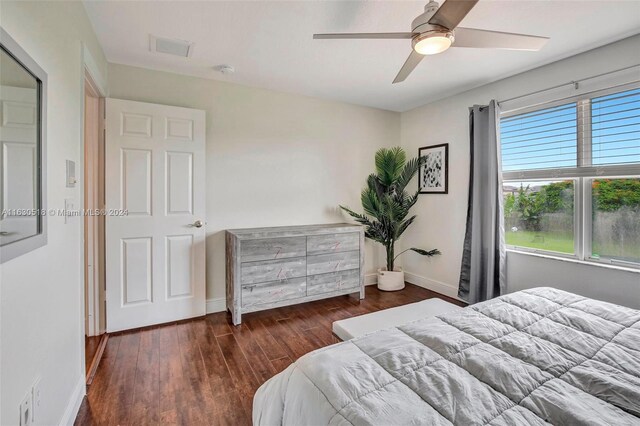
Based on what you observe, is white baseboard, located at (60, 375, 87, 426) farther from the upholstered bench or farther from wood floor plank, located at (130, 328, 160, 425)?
the upholstered bench

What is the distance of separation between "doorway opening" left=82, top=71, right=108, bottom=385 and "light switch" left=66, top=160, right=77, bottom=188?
94 centimetres

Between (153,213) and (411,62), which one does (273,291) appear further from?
(411,62)

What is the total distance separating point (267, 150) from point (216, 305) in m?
1.76

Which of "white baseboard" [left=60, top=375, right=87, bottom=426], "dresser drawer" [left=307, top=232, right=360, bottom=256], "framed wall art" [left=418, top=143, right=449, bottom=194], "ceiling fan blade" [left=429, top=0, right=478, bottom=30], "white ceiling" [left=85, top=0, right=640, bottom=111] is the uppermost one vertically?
"white ceiling" [left=85, top=0, right=640, bottom=111]

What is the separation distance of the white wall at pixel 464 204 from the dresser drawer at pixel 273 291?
1.80 metres

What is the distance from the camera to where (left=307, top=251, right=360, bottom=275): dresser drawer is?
320cm

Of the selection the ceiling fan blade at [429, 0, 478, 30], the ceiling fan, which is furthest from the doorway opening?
the ceiling fan blade at [429, 0, 478, 30]

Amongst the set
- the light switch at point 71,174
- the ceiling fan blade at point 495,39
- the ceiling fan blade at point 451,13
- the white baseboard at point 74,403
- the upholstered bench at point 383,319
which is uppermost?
the ceiling fan blade at point 495,39

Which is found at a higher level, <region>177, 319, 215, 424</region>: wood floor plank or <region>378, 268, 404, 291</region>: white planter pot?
<region>378, 268, 404, 291</region>: white planter pot

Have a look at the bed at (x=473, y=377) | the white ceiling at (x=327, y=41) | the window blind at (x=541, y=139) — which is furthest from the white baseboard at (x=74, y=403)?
the window blind at (x=541, y=139)

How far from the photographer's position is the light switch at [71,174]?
159 cm

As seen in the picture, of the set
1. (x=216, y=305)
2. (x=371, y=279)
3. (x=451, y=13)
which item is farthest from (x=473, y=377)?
(x=371, y=279)

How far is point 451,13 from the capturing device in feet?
4.53

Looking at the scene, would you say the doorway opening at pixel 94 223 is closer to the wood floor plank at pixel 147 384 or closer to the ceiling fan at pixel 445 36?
the wood floor plank at pixel 147 384
